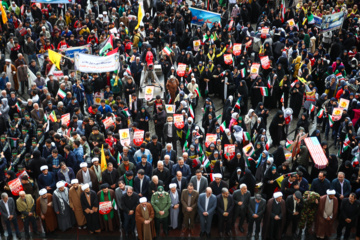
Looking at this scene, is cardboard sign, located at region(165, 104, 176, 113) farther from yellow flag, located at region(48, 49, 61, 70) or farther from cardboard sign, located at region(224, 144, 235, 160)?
yellow flag, located at region(48, 49, 61, 70)

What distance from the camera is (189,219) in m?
13.4

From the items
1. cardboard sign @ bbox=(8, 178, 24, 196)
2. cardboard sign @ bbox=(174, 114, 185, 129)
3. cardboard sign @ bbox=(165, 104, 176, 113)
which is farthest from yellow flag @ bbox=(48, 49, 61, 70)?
cardboard sign @ bbox=(8, 178, 24, 196)

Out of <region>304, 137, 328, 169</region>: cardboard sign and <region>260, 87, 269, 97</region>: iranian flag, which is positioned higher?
<region>260, 87, 269, 97</region>: iranian flag

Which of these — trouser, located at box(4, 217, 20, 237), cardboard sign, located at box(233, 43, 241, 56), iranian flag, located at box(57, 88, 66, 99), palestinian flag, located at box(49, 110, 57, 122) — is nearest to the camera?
trouser, located at box(4, 217, 20, 237)

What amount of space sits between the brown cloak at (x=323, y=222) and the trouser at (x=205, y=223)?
2.59m

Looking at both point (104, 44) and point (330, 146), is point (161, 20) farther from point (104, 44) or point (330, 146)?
point (330, 146)

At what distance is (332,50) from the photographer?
A: 20.8m

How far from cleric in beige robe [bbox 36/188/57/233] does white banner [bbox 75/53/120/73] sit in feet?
19.1

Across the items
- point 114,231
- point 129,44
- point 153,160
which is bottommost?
point 114,231

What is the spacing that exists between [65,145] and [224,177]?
14.6 ft

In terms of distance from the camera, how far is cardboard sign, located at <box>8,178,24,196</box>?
12.9 m

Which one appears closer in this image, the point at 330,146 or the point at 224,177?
the point at 224,177

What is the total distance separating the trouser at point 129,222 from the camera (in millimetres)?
12852

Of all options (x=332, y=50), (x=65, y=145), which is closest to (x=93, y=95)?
(x=65, y=145)
